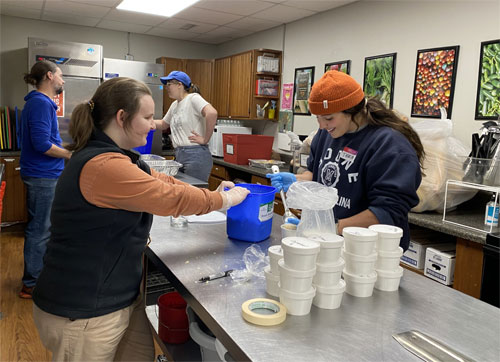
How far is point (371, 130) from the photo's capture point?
1723 millimetres

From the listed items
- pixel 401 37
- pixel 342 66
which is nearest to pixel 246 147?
pixel 342 66

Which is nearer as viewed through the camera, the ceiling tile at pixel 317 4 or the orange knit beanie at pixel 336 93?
the orange knit beanie at pixel 336 93

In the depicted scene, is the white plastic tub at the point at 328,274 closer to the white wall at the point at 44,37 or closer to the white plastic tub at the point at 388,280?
the white plastic tub at the point at 388,280

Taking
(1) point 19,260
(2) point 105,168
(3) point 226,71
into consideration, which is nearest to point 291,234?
(2) point 105,168

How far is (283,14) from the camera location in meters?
4.56

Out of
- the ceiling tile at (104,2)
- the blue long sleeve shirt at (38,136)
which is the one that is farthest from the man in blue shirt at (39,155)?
the ceiling tile at (104,2)

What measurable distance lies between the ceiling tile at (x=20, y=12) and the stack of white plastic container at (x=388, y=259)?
17.1 ft

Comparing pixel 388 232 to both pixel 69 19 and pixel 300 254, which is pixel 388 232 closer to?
pixel 300 254

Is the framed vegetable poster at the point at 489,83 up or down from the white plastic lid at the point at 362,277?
up

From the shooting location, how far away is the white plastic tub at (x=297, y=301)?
1076 millimetres

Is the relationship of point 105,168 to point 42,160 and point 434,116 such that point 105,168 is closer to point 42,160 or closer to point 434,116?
point 42,160

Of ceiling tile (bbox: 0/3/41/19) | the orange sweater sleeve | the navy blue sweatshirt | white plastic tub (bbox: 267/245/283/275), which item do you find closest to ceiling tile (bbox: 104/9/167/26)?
ceiling tile (bbox: 0/3/41/19)

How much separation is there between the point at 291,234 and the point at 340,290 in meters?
0.43

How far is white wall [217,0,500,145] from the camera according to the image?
2889 mm
